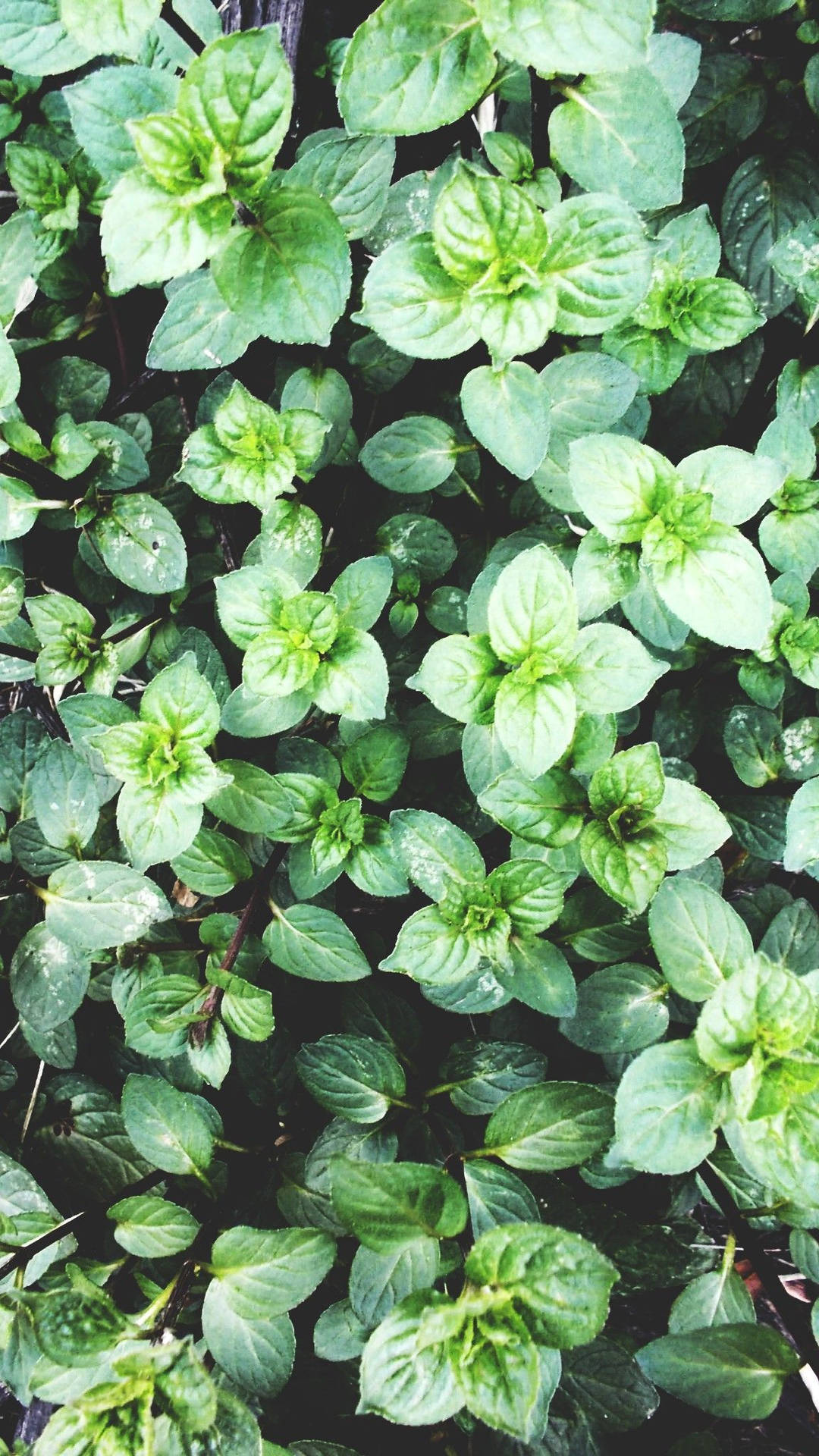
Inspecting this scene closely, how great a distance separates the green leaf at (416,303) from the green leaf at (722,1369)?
1823 mm

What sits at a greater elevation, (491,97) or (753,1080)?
(491,97)

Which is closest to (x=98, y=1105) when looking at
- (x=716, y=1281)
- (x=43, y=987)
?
(x=43, y=987)

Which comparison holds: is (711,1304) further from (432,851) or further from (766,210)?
(766,210)

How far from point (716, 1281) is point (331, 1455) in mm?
829

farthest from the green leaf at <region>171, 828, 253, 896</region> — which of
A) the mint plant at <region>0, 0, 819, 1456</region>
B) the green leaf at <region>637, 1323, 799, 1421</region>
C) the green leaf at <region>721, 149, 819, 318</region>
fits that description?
the green leaf at <region>721, 149, 819, 318</region>

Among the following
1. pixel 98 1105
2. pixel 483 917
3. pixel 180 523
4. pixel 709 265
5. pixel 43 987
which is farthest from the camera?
pixel 180 523

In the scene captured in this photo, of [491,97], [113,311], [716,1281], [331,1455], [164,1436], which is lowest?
[331,1455]

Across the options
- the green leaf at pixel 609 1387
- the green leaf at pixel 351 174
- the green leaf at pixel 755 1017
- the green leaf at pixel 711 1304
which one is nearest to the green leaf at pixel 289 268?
the green leaf at pixel 351 174

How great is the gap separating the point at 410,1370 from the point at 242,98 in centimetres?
195

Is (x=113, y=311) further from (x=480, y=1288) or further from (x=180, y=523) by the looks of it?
(x=480, y=1288)

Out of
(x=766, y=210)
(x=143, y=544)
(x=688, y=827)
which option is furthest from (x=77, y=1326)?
(x=766, y=210)

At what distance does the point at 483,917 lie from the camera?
1.74 m

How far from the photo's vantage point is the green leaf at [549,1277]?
1.41m

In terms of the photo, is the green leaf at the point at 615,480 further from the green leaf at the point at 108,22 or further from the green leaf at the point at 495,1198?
the green leaf at the point at 495,1198
